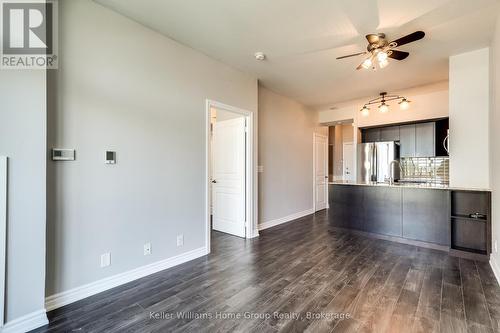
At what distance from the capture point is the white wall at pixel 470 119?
3295 millimetres

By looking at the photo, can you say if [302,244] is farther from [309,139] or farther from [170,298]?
[309,139]

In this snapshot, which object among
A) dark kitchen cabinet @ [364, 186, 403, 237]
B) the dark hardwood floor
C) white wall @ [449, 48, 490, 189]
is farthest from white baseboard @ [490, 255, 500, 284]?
dark kitchen cabinet @ [364, 186, 403, 237]

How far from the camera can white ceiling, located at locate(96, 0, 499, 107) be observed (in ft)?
7.82

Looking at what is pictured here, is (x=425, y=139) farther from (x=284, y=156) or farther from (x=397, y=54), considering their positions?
(x=397, y=54)

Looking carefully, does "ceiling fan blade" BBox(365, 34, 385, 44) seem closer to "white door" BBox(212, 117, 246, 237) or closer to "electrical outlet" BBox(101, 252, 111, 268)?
"white door" BBox(212, 117, 246, 237)

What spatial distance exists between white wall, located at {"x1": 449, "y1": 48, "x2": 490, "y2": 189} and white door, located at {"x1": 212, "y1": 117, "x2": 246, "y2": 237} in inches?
127

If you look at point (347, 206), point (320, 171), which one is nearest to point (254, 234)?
point (347, 206)

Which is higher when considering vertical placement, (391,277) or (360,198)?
(360,198)

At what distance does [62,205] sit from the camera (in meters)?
2.17

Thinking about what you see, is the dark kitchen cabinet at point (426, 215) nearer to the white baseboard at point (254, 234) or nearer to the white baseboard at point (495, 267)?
the white baseboard at point (495, 267)

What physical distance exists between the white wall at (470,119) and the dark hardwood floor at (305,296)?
1.23 metres

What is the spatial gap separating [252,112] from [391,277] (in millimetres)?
3128

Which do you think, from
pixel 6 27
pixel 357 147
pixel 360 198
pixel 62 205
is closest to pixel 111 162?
pixel 62 205

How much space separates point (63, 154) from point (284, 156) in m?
4.11
